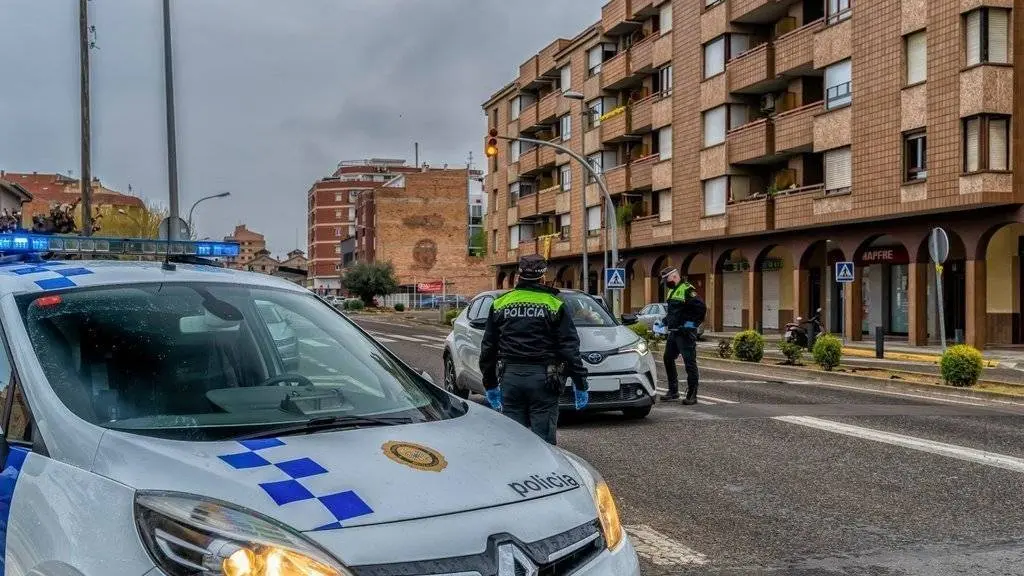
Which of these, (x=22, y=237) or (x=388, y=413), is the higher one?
(x=22, y=237)

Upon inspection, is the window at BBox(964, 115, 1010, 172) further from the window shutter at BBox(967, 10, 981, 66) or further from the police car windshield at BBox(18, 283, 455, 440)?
the police car windshield at BBox(18, 283, 455, 440)

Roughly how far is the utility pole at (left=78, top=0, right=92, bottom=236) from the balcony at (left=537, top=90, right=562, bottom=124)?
35.2 metres

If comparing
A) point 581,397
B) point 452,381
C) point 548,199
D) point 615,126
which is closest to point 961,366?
point 452,381

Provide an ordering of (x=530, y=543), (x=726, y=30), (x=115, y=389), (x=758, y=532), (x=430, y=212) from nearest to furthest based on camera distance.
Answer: (x=530, y=543) < (x=115, y=389) < (x=758, y=532) < (x=726, y=30) < (x=430, y=212)

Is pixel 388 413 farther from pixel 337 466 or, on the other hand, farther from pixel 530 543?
pixel 530 543

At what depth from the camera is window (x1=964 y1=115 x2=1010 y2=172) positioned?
27.1 m

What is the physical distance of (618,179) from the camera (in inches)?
1934

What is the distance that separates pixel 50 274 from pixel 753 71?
3642 centimetres

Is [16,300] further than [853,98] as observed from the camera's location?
No

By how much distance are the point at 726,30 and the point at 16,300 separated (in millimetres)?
38497

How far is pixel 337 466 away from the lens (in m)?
2.75

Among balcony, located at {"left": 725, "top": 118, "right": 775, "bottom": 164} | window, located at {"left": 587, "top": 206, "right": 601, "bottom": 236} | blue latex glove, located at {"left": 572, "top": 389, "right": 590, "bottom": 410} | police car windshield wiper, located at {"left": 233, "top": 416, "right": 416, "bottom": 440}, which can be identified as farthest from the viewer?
window, located at {"left": 587, "top": 206, "right": 601, "bottom": 236}

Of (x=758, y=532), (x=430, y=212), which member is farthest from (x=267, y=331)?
(x=430, y=212)

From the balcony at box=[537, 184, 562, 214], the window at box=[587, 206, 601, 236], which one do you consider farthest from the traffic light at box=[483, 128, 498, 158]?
the balcony at box=[537, 184, 562, 214]
